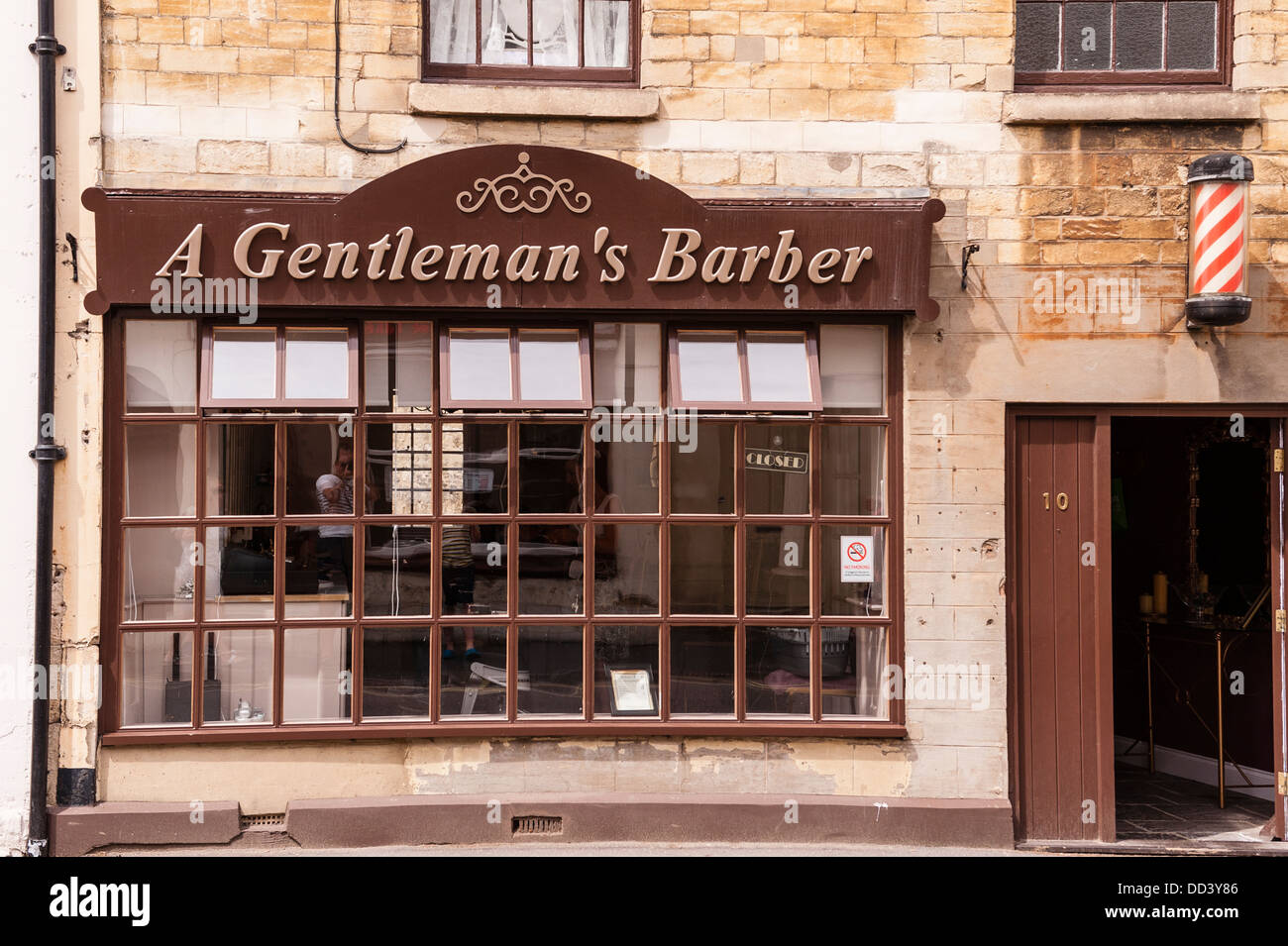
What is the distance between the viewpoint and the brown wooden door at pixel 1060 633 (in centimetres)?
651

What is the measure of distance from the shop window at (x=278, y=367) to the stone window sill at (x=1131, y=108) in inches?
178

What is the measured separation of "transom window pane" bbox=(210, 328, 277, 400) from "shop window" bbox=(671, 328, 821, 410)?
8.33 ft

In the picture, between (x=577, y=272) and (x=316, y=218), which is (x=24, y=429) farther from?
(x=577, y=272)

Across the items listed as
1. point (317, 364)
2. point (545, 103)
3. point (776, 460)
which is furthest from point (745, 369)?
point (317, 364)

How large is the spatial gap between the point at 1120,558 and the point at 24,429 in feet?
28.8

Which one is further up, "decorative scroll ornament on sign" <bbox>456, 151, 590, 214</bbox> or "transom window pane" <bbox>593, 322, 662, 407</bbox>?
"decorative scroll ornament on sign" <bbox>456, 151, 590, 214</bbox>

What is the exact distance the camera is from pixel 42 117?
612cm

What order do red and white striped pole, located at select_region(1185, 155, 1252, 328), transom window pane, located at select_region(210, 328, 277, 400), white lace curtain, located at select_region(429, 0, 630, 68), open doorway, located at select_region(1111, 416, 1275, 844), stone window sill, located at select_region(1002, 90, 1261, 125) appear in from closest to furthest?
red and white striped pole, located at select_region(1185, 155, 1252, 328), transom window pane, located at select_region(210, 328, 277, 400), stone window sill, located at select_region(1002, 90, 1261, 125), white lace curtain, located at select_region(429, 0, 630, 68), open doorway, located at select_region(1111, 416, 1275, 844)

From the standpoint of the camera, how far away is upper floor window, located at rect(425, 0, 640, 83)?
659cm

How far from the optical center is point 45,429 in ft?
20.1

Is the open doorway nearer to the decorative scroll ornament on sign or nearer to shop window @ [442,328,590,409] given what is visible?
shop window @ [442,328,590,409]

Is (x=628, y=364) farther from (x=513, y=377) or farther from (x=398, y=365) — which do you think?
(x=398, y=365)

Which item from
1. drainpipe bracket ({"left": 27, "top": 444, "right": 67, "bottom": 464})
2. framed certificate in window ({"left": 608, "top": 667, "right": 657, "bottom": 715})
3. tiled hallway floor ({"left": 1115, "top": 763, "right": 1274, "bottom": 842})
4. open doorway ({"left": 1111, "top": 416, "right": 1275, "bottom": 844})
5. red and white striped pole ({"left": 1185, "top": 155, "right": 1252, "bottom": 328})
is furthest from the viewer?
open doorway ({"left": 1111, "top": 416, "right": 1275, "bottom": 844})

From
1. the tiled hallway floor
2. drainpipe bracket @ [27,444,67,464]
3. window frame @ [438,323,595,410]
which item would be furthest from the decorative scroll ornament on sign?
the tiled hallway floor
